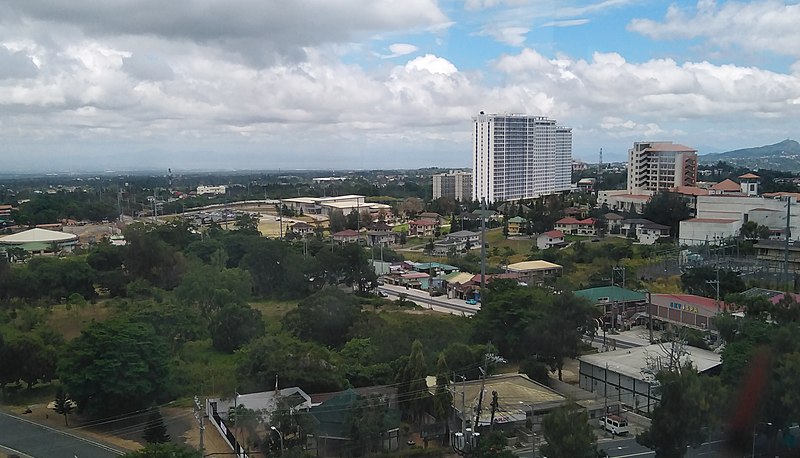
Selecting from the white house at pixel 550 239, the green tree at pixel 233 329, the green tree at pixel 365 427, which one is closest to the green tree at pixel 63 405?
the green tree at pixel 233 329

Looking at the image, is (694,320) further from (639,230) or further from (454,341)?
(639,230)

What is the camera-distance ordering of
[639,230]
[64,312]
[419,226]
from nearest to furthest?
[64,312]
[639,230]
[419,226]

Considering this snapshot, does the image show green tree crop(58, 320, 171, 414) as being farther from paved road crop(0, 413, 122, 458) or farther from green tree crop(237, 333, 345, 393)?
green tree crop(237, 333, 345, 393)

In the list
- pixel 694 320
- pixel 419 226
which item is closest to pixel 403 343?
pixel 694 320

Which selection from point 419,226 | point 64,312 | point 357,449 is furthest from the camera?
point 419,226

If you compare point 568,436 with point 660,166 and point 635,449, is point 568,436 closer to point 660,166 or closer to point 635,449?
point 635,449

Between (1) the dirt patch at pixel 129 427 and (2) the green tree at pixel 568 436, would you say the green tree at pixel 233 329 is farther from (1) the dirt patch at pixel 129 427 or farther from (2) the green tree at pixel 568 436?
(2) the green tree at pixel 568 436
